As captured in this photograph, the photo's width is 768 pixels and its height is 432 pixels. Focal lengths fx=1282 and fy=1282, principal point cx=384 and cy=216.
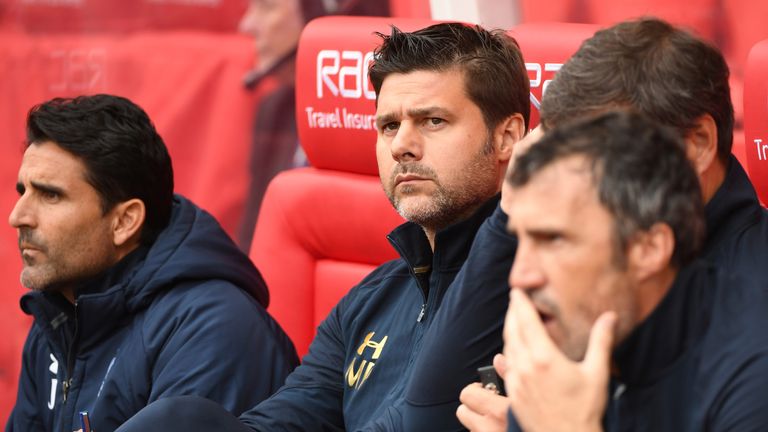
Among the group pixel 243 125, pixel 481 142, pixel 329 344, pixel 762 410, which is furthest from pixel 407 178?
pixel 243 125

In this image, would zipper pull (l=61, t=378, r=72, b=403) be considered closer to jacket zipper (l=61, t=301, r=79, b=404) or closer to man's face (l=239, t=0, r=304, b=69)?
jacket zipper (l=61, t=301, r=79, b=404)

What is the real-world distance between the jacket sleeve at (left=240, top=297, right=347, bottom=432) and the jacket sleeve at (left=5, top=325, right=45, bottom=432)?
0.62 metres

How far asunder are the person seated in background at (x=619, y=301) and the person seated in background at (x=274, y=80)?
1.81m

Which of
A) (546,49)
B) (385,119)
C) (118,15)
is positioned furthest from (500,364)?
(118,15)

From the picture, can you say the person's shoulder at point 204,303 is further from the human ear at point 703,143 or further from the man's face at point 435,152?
the human ear at point 703,143

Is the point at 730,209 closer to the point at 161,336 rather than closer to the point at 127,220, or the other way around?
the point at 161,336

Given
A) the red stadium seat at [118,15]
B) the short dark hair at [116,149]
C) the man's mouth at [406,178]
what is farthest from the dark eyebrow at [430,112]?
the red stadium seat at [118,15]

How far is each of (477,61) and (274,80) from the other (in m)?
1.18

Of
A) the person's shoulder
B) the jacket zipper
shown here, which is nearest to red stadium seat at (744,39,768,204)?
the person's shoulder

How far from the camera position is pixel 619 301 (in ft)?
3.82

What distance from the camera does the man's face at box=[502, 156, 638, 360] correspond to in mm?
1149

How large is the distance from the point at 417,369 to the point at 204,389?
53 centimetres

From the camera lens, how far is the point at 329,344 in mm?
1991

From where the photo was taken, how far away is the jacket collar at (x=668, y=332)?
1.18m
